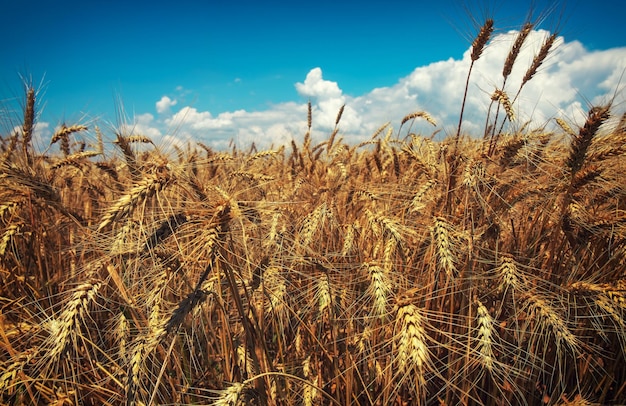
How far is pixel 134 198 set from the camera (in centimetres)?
142

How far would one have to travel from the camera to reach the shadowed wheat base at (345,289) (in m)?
1.51

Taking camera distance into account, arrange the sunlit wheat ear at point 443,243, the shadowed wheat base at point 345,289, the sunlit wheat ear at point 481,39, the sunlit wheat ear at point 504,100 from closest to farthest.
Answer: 1. the shadowed wheat base at point 345,289
2. the sunlit wheat ear at point 443,243
3. the sunlit wheat ear at point 504,100
4. the sunlit wheat ear at point 481,39

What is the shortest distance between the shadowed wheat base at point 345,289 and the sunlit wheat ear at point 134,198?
0.01 metres

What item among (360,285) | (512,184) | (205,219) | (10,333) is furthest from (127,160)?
(512,184)

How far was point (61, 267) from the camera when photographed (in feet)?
9.19

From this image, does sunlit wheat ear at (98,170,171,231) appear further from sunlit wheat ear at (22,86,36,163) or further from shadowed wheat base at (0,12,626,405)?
sunlit wheat ear at (22,86,36,163)

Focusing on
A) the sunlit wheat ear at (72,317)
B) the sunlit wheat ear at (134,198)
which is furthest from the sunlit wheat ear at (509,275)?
the sunlit wheat ear at (72,317)

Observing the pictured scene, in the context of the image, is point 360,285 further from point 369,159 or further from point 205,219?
point 369,159

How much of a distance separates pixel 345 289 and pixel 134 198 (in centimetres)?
127

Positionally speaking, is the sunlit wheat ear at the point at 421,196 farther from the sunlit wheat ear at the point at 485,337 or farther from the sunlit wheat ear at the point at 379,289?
the sunlit wheat ear at the point at 485,337

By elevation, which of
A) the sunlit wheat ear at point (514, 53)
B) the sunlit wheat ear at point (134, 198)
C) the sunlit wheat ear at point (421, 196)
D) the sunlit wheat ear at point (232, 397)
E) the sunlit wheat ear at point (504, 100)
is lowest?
the sunlit wheat ear at point (232, 397)

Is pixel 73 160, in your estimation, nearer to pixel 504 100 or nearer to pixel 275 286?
pixel 275 286

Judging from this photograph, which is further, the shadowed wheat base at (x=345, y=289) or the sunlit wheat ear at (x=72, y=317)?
the shadowed wheat base at (x=345, y=289)

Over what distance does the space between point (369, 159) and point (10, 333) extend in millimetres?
4209
